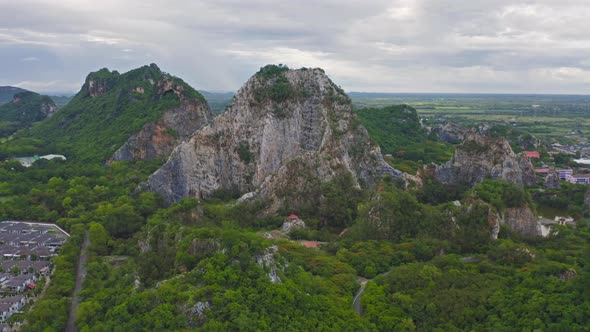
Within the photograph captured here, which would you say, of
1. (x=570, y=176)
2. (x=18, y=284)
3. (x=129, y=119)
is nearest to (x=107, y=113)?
(x=129, y=119)

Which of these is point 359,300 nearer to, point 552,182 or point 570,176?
point 552,182

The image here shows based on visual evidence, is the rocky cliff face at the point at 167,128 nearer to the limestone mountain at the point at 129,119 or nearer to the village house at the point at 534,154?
the limestone mountain at the point at 129,119

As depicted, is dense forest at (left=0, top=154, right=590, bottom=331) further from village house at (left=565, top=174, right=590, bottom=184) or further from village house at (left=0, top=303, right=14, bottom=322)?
village house at (left=565, top=174, right=590, bottom=184)

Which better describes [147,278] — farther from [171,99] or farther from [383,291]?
[171,99]

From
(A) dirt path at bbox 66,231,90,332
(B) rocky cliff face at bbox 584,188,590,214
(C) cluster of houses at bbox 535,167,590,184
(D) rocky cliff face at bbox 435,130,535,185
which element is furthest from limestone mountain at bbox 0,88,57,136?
(B) rocky cliff face at bbox 584,188,590,214

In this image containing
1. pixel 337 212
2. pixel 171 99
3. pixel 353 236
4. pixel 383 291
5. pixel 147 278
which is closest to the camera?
pixel 383 291

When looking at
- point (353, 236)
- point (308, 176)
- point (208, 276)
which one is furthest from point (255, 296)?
point (308, 176)

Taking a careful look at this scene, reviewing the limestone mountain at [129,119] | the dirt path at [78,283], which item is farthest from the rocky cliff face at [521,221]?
the limestone mountain at [129,119]
